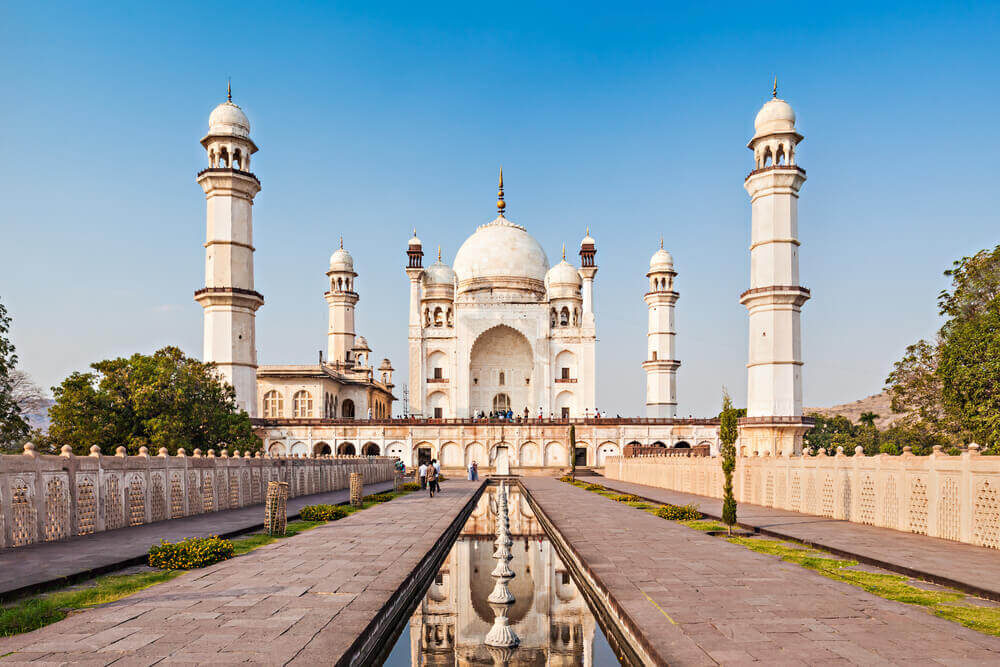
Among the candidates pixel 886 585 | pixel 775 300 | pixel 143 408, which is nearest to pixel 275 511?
pixel 886 585

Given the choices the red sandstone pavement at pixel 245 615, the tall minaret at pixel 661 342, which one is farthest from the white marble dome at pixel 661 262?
the red sandstone pavement at pixel 245 615

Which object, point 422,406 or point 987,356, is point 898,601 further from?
point 422,406

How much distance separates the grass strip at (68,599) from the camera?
6094 mm

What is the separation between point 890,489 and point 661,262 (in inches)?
1772

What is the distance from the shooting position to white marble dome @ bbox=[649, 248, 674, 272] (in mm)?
57066

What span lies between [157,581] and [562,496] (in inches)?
620

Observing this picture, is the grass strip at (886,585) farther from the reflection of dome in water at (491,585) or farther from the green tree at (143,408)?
the green tree at (143,408)

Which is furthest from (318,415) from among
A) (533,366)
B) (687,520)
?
(687,520)

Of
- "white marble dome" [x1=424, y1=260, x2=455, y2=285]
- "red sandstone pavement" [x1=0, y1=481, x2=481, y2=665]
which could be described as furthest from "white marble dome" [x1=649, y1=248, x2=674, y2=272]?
"red sandstone pavement" [x1=0, y1=481, x2=481, y2=665]

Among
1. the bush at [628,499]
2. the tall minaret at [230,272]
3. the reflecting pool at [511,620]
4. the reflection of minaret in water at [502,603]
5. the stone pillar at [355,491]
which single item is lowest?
the bush at [628,499]

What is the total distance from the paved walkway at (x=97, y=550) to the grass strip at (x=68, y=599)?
28 centimetres

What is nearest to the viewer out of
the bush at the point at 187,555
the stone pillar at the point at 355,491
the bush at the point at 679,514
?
the bush at the point at 187,555

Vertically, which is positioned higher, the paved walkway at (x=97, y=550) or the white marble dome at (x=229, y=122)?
the white marble dome at (x=229, y=122)

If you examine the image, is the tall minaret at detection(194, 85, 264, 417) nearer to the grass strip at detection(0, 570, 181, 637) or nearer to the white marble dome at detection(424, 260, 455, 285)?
the white marble dome at detection(424, 260, 455, 285)
